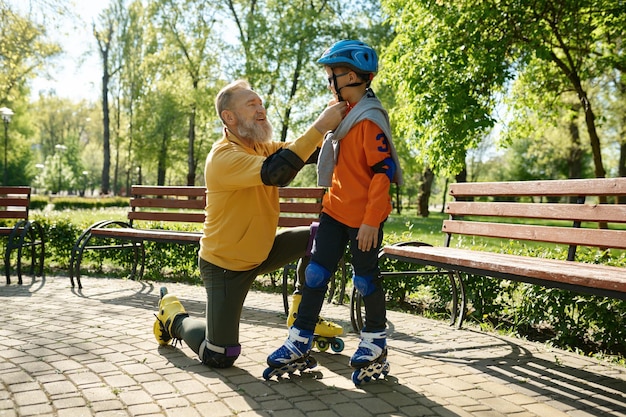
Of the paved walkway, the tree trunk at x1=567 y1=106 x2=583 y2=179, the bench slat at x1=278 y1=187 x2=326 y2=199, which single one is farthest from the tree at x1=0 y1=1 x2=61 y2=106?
the tree trunk at x1=567 y1=106 x2=583 y2=179

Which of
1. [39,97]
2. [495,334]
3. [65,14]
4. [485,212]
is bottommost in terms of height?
[495,334]

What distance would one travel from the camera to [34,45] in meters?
19.8

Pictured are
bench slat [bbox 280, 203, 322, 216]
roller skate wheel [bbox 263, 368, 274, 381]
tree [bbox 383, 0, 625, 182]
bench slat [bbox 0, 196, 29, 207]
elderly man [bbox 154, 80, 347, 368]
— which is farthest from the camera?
tree [bbox 383, 0, 625, 182]

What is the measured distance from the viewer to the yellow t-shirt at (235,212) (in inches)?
137

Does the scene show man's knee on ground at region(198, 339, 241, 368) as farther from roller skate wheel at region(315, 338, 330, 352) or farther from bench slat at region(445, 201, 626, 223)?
bench slat at region(445, 201, 626, 223)

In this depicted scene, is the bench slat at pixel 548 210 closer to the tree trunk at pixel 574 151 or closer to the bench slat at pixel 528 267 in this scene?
the bench slat at pixel 528 267

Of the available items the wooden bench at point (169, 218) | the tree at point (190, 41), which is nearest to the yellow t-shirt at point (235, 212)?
the wooden bench at point (169, 218)

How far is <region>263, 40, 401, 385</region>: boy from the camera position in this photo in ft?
10.4

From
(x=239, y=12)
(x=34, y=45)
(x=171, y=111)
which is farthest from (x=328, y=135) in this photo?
(x=171, y=111)

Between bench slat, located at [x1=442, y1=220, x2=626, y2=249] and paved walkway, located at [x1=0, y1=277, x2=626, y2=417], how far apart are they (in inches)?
32.4

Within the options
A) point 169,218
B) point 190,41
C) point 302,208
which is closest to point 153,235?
point 169,218

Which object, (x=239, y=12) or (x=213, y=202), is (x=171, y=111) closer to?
(x=239, y=12)

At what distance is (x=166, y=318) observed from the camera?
13.1 ft

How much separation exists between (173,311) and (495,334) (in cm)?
260
